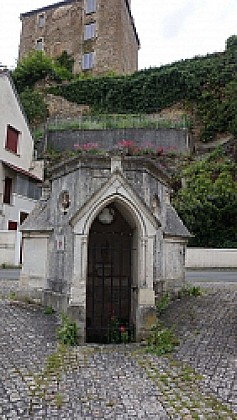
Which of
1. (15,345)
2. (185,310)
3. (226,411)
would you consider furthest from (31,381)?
(185,310)

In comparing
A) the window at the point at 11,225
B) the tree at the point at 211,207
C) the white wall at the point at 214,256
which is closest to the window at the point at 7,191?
the window at the point at 11,225

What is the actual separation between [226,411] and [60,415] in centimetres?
151

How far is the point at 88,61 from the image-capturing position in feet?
124

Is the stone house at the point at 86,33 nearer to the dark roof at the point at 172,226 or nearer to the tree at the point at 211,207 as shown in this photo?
the tree at the point at 211,207

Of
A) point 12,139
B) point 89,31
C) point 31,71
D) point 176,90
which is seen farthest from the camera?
point 89,31

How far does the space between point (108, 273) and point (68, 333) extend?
212cm

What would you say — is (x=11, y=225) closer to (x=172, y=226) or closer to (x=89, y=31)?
(x=172, y=226)

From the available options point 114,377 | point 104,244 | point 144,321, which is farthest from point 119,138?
point 114,377

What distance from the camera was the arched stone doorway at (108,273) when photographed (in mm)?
6836

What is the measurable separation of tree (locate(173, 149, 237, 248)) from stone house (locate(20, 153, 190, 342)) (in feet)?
33.6

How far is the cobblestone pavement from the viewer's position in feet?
11.2

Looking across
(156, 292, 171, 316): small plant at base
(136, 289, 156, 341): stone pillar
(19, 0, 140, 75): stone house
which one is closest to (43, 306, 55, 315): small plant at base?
(136, 289, 156, 341): stone pillar

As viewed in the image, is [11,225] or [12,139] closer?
[11,225]

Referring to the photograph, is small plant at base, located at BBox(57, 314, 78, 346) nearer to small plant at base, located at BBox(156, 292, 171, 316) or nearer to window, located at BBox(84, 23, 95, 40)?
small plant at base, located at BBox(156, 292, 171, 316)
